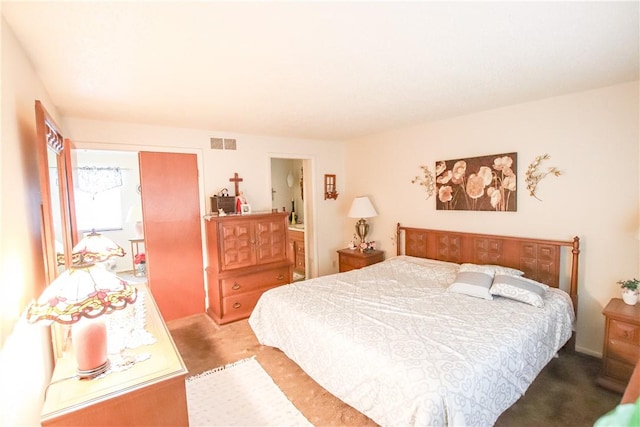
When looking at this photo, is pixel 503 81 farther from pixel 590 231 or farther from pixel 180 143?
pixel 180 143

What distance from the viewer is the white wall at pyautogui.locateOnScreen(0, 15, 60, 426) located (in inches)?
42.8

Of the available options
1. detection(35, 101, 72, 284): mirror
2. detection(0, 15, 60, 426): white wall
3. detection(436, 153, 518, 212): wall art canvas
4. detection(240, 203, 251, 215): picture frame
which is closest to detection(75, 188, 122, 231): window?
detection(240, 203, 251, 215): picture frame

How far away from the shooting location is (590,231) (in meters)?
2.71

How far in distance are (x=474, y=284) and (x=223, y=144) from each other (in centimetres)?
332

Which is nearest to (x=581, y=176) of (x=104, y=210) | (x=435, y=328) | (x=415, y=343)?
(x=435, y=328)

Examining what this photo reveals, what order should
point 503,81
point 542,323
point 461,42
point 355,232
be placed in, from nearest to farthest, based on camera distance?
point 461,42
point 542,323
point 503,81
point 355,232

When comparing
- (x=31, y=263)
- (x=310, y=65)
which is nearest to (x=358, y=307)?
(x=310, y=65)

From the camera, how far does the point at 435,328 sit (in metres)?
2.08

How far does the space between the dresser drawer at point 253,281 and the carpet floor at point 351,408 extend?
55 centimetres

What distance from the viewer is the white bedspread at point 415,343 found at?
160 centimetres

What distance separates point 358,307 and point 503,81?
2.11 meters

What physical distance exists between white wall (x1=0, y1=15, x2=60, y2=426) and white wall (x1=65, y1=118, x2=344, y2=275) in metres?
1.67

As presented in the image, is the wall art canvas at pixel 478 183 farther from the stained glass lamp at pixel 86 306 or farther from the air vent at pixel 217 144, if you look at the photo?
the stained glass lamp at pixel 86 306

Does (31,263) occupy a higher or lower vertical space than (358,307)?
higher
